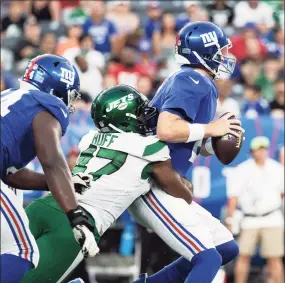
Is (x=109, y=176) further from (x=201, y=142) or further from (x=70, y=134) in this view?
(x=70, y=134)

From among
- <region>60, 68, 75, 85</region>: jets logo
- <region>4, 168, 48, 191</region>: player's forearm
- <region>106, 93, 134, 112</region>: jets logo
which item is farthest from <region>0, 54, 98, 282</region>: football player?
<region>106, 93, 134, 112</region>: jets logo

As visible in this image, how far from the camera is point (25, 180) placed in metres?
5.25

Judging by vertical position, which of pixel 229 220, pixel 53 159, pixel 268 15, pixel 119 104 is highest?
pixel 53 159

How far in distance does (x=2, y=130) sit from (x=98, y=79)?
6.64 meters

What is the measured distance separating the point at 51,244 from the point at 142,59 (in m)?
6.92

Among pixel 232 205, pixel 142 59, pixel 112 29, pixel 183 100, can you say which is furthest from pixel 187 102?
pixel 112 29

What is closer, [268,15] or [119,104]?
[119,104]

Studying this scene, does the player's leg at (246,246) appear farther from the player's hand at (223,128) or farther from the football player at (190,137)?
the player's hand at (223,128)

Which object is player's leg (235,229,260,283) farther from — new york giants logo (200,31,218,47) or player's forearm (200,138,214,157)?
new york giants logo (200,31,218,47)

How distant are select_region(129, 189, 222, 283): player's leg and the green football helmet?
17.1 inches

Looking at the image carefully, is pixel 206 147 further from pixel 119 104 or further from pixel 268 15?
pixel 268 15

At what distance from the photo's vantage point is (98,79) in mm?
11438

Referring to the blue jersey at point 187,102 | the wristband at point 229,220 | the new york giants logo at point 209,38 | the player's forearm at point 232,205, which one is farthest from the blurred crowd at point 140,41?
the blue jersey at point 187,102

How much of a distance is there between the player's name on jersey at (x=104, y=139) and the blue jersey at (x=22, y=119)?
87 centimetres
